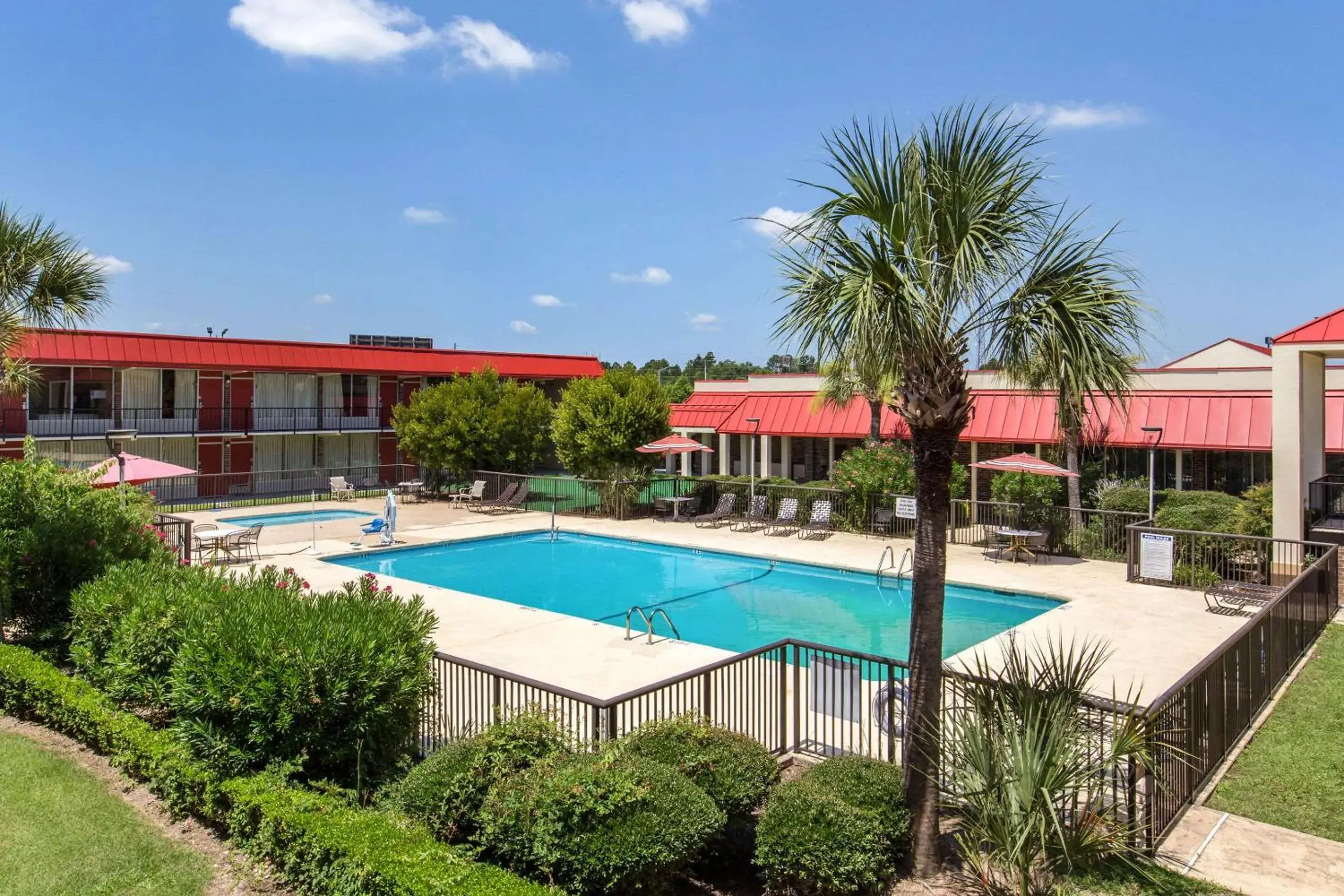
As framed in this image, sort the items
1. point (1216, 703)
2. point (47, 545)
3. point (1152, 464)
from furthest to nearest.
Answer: point (1152, 464) < point (47, 545) < point (1216, 703)

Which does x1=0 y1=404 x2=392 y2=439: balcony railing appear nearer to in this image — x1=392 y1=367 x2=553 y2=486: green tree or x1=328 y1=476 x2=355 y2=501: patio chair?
x1=328 y1=476 x2=355 y2=501: patio chair

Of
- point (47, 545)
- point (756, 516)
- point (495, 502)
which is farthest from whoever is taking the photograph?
point (495, 502)

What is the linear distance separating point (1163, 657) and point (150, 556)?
13.4 meters

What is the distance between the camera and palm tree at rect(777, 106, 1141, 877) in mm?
5668

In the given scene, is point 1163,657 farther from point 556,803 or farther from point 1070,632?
point 556,803

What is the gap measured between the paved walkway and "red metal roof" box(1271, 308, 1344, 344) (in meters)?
11.2

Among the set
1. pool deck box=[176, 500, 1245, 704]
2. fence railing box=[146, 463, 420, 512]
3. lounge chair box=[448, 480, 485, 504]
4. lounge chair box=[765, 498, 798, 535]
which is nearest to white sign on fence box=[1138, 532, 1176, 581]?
pool deck box=[176, 500, 1245, 704]

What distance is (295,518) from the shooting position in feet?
85.3

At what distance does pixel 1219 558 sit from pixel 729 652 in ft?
31.2

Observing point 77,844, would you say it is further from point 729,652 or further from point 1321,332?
point 1321,332

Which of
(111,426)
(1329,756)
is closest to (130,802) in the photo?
(1329,756)

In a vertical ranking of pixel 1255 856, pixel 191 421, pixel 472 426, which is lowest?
pixel 1255 856

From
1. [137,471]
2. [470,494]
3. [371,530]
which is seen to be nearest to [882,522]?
[371,530]

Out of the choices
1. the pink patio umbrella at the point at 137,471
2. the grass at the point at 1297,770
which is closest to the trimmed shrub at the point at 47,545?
the pink patio umbrella at the point at 137,471
